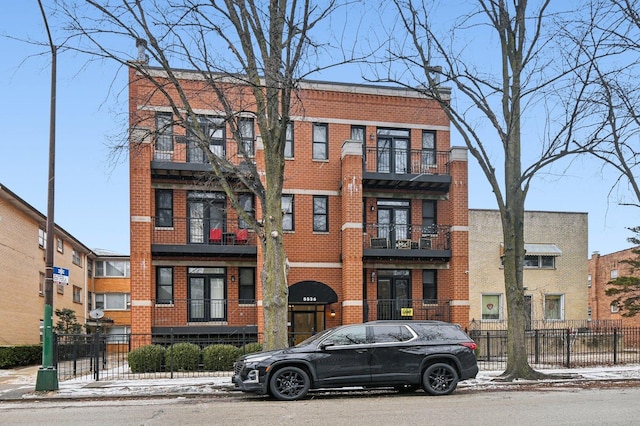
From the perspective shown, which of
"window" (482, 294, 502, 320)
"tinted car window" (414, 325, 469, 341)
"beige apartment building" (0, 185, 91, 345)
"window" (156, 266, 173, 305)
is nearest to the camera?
"tinted car window" (414, 325, 469, 341)

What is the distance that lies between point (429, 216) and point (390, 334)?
13.6m

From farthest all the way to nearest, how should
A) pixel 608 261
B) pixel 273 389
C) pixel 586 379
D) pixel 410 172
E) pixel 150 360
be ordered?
pixel 608 261 < pixel 410 172 < pixel 150 360 < pixel 586 379 < pixel 273 389

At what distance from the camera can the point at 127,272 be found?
4534 centimetres

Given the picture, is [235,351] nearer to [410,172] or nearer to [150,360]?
[150,360]

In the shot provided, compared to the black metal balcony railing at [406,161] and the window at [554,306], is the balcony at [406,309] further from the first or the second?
the window at [554,306]

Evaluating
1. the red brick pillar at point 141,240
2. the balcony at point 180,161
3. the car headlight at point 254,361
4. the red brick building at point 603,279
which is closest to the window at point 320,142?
the balcony at point 180,161

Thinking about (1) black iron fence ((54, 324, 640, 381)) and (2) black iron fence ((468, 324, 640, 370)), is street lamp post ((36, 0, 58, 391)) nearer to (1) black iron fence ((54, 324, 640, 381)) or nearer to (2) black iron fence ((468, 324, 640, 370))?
(1) black iron fence ((54, 324, 640, 381))

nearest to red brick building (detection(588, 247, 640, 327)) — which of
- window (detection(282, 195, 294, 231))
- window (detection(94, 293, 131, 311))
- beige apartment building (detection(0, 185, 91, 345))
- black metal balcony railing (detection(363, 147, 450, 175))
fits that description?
black metal balcony railing (detection(363, 147, 450, 175))

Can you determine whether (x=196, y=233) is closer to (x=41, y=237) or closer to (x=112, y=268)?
(x=41, y=237)

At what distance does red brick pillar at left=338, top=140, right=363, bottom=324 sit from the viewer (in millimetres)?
24391

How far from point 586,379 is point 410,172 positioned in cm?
1187

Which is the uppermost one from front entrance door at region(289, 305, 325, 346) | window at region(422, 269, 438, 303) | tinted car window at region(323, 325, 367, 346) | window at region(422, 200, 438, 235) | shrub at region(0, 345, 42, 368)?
window at region(422, 200, 438, 235)

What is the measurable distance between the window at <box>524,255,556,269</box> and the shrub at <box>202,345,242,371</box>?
1712 cm

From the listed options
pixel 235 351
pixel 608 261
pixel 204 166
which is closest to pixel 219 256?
pixel 204 166
